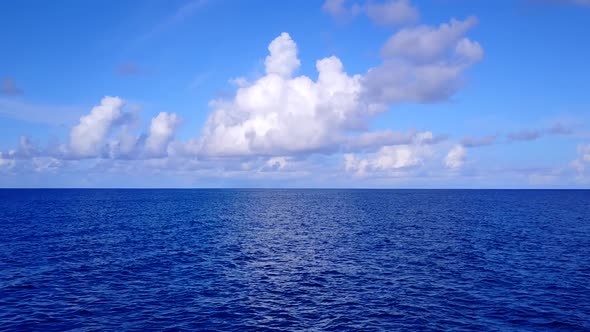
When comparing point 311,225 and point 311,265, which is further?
point 311,225

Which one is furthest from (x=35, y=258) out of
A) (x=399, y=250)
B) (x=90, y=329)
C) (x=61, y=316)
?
(x=399, y=250)

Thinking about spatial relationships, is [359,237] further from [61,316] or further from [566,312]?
[61,316]

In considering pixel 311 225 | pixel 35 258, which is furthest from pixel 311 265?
pixel 311 225

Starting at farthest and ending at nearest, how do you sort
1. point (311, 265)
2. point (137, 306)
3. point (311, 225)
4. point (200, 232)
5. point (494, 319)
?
1. point (311, 225)
2. point (200, 232)
3. point (311, 265)
4. point (137, 306)
5. point (494, 319)

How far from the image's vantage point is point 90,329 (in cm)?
3475

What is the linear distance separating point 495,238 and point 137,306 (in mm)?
76012

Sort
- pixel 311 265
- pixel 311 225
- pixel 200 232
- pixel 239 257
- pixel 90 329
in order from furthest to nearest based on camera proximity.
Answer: pixel 311 225 < pixel 200 232 < pixel 239 257 < pixel 311 265 < pixel 90 329

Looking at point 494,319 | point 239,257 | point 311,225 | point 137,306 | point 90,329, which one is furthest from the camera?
point 311,225

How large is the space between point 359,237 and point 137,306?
57263 mm

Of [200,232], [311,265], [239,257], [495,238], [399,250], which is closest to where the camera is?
[311,265]

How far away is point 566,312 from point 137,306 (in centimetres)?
4403

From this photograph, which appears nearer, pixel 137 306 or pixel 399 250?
pixel 137 306

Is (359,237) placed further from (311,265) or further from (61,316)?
(61,316)

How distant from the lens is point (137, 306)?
41312 mm
